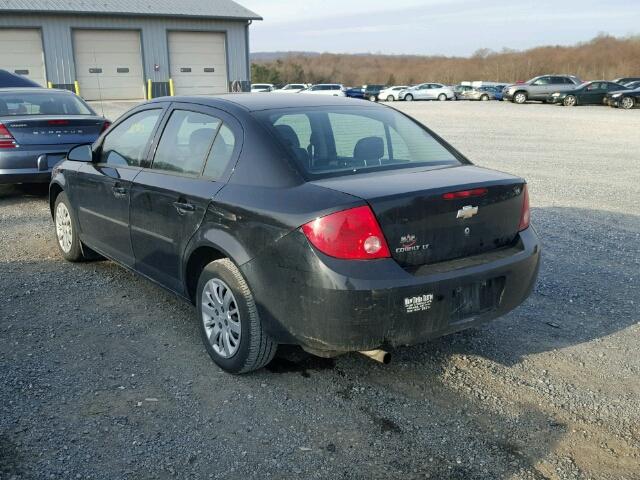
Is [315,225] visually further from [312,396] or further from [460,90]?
[460,90]

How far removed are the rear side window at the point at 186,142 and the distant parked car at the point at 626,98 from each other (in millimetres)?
32675

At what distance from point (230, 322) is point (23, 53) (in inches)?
1229

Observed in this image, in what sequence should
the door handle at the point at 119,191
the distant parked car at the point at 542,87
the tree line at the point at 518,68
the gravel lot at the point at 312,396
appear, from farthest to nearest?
the tree line at the point at 518,68 → the distant parked car at the point at 542,87 → the door handle at the point at 119,191 → the gravel lot at the point at 312,396

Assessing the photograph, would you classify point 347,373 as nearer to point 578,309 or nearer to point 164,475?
point 164,475

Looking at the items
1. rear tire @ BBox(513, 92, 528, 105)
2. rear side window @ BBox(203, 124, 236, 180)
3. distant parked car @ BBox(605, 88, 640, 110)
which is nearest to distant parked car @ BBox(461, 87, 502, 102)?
rear tire @ BBox(513, 92, 528, 105)

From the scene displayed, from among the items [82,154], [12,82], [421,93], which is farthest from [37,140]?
[421,93]

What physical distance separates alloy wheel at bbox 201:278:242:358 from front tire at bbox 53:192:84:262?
225cm

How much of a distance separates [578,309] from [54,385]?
12.1ft

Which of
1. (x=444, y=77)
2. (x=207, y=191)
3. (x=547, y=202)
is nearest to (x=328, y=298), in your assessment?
(x=207, y=191)

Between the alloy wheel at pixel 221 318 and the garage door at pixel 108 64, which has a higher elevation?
the garage door at pixel 108 64

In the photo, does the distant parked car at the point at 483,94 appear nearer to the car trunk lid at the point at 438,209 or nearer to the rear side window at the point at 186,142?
the rear side window at the point at 186,142

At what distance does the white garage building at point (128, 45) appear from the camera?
29.7 meters

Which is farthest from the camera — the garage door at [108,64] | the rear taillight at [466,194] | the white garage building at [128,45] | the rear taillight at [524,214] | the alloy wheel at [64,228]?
the garage door at [108,64]

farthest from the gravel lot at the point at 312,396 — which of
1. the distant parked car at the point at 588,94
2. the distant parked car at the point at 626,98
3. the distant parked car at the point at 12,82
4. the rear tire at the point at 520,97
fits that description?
the rear tire at the point at 520,97
